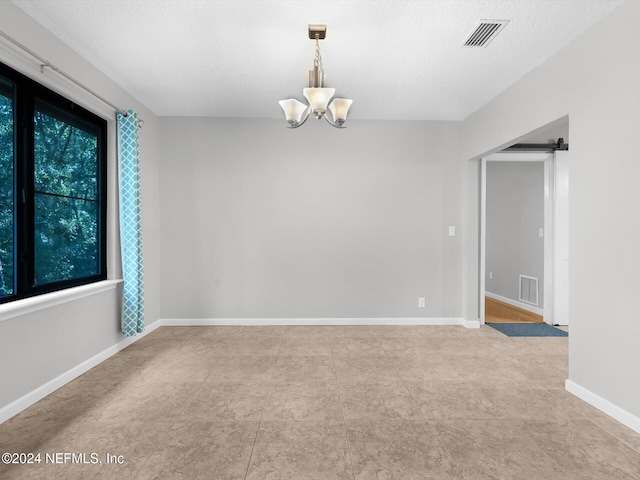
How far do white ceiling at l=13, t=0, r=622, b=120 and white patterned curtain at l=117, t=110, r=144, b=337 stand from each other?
499mm

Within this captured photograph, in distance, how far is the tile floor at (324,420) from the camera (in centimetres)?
164

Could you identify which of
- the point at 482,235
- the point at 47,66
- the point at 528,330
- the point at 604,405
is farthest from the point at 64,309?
the point at 528,330

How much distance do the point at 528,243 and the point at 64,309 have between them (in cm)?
574

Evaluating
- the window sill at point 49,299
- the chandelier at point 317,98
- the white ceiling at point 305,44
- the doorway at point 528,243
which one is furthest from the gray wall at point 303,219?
the chandelier at point 317,98

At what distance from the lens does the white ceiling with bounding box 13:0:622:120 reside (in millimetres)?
2133

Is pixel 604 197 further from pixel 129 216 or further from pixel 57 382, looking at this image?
pixel 57 382

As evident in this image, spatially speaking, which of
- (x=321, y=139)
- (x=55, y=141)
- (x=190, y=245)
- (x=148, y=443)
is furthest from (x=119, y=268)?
(x=321, y=139)

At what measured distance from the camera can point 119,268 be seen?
330cm

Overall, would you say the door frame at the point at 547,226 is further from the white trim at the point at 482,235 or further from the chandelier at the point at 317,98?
the chandelier at the point at 317,98

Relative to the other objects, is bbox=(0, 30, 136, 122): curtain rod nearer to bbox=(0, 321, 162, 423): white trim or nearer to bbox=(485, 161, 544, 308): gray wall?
bbox=(0, 321, 162, 423): white trim

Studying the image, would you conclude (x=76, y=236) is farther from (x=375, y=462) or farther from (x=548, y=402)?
(x=548, y=402)

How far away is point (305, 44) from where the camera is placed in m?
2.51

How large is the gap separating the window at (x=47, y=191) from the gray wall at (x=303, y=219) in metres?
1.10

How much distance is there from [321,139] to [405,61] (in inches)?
61.7
